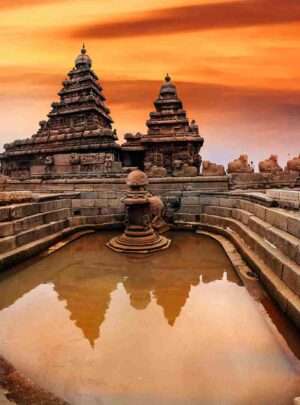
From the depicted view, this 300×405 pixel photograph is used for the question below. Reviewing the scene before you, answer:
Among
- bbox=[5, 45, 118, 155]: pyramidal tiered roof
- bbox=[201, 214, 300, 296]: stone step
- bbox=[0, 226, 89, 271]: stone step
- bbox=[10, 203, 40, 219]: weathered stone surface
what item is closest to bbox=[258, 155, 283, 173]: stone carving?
bbox=[201, 214, 300, 296]: stone step

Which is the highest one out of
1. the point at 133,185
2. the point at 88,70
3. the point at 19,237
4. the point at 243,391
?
the point at 88,70

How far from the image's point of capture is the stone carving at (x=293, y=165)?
1360 cm

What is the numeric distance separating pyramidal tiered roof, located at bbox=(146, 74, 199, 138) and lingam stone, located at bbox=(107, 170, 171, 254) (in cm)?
1598

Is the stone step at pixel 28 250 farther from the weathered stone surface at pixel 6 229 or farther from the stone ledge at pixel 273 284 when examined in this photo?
the stone ledge at pixel 273 284

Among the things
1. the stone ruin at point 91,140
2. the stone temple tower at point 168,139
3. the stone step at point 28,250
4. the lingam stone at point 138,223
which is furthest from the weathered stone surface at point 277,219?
the stone temple tower at point 168,139

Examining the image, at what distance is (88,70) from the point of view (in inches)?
978

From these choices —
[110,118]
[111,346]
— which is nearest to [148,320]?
[111,346]

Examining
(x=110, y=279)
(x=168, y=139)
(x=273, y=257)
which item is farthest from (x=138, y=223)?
(x=168, y=139)

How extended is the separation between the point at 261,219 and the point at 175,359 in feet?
12.0

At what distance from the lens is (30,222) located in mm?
5711

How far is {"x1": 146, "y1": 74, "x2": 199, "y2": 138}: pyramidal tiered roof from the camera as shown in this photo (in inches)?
869

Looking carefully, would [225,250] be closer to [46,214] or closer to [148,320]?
[148,320]

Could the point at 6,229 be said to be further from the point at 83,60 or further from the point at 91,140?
the point at 83,60

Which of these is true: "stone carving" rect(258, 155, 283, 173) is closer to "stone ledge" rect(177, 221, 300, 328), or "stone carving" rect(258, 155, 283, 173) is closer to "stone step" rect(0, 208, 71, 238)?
"stone ledge" rect(177, 221, 300, 328)
